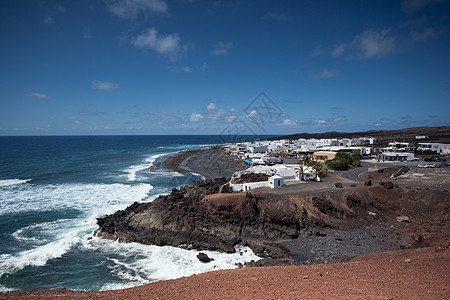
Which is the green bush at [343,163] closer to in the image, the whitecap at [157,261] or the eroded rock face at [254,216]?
the eroded rock face at [254,216]

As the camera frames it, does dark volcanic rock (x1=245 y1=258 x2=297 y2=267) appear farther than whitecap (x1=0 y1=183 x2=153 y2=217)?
No

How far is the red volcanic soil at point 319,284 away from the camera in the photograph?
34.8ft

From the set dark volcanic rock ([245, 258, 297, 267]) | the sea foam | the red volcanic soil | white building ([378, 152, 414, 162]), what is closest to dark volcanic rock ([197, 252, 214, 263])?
dark volcanic rock ([245, 258, 297, 267])

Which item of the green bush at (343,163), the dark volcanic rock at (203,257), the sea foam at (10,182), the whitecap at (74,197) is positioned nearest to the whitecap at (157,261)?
the dark volcanic rock at (203,257)

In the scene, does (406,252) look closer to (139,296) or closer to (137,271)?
(139,296)

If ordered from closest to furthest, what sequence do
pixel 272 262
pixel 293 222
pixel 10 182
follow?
pixel 272 262 → pixel 293 222 → pixel 10 182

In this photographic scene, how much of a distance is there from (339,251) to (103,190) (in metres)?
36.4

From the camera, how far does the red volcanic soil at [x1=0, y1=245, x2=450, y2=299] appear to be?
1062 centimetres

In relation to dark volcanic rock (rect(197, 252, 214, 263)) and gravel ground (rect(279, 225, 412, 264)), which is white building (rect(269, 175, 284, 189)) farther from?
dark volcanic rock (rect(197, 252, 214, 263))

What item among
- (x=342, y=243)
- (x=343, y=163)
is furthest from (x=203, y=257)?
(x=343, y=163)

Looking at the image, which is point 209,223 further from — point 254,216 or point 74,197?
point 74,197

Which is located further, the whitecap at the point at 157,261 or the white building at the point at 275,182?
the white building at the point at 275,182

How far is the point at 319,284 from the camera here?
11656 mm

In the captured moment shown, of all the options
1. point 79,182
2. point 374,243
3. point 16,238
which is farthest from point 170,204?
point 79,182
